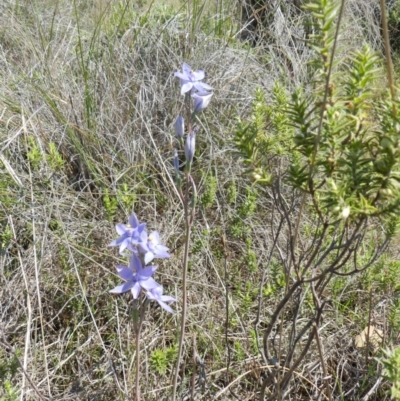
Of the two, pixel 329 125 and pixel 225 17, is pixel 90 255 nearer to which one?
pixel 329 125

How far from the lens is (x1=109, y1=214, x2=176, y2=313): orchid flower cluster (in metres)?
1.35

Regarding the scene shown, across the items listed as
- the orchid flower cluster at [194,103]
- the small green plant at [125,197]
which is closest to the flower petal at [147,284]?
the orchid flower cluster at [194,103]

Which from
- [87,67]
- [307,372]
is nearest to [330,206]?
[307,372]

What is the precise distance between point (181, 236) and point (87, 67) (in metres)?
1.10

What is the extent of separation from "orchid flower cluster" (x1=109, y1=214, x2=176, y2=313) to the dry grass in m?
0.43

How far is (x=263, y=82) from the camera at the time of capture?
3.27 metres

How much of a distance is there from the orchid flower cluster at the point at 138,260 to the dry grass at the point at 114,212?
43 cm

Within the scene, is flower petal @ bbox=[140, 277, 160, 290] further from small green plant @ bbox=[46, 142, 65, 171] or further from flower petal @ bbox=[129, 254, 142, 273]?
small green plant @ bbox=[46, 142, 65, 171]

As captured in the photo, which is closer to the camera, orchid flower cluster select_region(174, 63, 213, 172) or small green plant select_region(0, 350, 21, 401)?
orchid flower cluster select_region(174, 63, 213, 172)

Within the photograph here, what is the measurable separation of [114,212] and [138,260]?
38.4 inches

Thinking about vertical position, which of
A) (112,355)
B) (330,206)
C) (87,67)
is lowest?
(112,355)

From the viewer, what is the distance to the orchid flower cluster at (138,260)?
1.35 meters

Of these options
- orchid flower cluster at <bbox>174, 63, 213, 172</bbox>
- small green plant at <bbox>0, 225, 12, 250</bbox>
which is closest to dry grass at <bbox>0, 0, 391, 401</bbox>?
small green plant at <bbox>0, 225, 12, 250</bbox>

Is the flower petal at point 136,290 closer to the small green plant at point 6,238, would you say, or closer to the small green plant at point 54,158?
the small green plant at point 6,238
